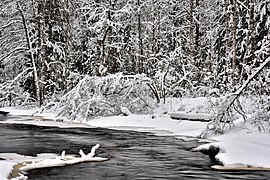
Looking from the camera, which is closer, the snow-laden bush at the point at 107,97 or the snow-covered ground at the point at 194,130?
the snow-covered ground at the point at 194,130

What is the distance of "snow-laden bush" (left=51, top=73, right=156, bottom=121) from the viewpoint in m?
23.8

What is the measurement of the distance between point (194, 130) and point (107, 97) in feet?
23.9

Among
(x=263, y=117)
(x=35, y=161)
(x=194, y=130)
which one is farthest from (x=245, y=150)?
(x=35, y=161)

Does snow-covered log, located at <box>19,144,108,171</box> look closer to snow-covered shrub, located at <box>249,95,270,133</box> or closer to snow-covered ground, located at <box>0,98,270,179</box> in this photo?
snow-covered ground, located at <box>0,98,270,179</box>

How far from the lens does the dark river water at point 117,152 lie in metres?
10.7

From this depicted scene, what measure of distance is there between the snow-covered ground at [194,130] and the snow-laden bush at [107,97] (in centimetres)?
71

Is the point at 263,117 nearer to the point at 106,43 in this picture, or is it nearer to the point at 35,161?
the point at 35,161

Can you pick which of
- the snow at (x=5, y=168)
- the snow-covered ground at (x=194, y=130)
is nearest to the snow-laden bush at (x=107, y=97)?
the snow-covered ground at (x=194, y=130)

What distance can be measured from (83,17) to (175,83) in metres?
9.65

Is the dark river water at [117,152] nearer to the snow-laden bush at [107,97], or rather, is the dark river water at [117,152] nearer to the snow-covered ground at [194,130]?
the snow-covered ground at [194,130]

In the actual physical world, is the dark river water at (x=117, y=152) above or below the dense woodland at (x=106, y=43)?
below

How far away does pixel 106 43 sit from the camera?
30.0 m

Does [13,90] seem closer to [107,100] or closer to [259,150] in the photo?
[107,100]

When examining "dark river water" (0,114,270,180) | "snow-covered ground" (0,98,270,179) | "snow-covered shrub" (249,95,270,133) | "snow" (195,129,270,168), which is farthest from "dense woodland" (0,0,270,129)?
"snow" (195,129,270,168)
